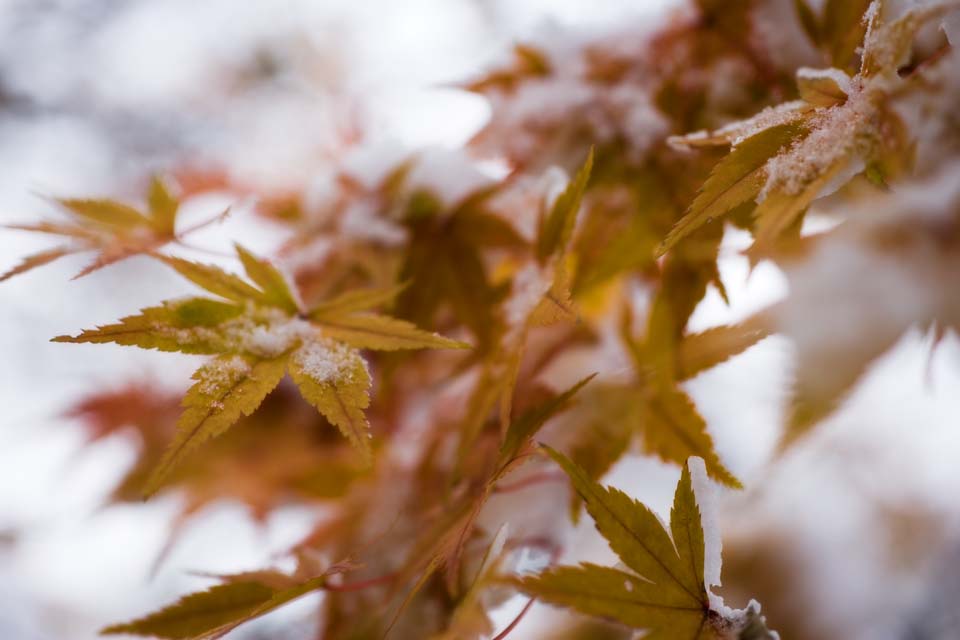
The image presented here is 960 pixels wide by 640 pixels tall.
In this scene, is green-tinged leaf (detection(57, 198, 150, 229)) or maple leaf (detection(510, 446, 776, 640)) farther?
green-tinged leaf (detection(57, 198, 150, 229))

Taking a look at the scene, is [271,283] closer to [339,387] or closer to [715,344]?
[339,387]

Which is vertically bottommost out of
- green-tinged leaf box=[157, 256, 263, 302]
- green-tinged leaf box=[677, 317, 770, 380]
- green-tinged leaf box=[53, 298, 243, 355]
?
green-tinged leaf box=[677, 317, 770, 380]

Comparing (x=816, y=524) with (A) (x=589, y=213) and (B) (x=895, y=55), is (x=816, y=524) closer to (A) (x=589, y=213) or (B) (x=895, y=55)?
(A) (x=589, y=213)

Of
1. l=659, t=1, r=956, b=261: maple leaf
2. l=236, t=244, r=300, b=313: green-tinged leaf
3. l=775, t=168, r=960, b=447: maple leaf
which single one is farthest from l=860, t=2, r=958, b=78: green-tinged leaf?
l=236, t=244, r=300, b=313: green-tinged leaf

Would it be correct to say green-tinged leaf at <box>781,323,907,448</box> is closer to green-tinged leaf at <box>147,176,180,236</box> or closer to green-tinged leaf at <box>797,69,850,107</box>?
green-tinged leaf at <box>797,69,850,107</box>

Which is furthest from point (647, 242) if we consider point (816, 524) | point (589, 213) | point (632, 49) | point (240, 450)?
point (816, 524)

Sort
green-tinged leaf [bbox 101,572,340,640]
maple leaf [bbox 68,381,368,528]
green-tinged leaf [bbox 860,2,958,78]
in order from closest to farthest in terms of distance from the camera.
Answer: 1. green-tinged leaf [bbox 860,2,958,78]
2. green-tinged leaf [bbox 101,572,340,640]
3. maple leaf [bbox 68,381,368,528]
